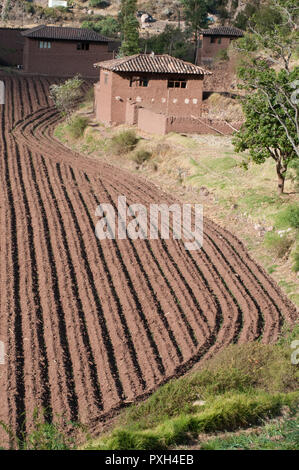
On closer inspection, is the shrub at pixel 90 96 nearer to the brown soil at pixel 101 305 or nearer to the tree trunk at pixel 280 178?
the brown soil at pixel 101 305

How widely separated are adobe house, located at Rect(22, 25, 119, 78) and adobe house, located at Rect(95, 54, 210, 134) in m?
17.0

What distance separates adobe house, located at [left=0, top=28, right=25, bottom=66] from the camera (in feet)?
210

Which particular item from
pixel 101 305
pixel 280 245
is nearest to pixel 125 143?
pixel 280 245

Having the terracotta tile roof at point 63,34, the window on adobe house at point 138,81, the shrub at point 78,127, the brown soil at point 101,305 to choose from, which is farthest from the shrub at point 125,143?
the terracotta tile roof at point 63,34

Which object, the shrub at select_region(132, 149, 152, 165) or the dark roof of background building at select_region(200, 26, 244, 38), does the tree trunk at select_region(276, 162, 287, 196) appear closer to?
the shrub at select_region(132, 149, 152, 165)

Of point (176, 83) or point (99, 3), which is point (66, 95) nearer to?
point (176, 83)

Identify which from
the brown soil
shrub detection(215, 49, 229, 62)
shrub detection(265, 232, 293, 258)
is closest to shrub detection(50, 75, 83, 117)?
the brown soil

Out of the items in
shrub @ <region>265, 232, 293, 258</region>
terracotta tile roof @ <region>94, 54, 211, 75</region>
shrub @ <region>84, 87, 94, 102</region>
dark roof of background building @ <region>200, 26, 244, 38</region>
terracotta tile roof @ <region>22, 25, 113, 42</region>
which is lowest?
shrub @ <region>84, 87, 94, 102</region>

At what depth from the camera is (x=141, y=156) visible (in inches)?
1337

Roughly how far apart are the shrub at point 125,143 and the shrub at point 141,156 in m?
1.41

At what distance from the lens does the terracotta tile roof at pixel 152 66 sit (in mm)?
39812

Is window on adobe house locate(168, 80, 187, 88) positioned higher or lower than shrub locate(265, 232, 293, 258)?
higher

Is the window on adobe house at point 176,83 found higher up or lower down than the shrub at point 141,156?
higher up

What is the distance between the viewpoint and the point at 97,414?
14.2 meters
